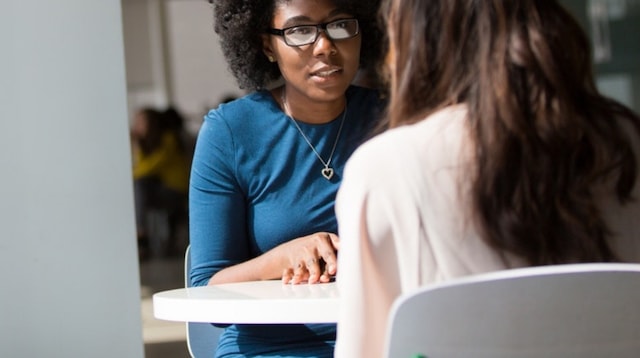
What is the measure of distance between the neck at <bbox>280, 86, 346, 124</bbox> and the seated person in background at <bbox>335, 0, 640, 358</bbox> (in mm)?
1014

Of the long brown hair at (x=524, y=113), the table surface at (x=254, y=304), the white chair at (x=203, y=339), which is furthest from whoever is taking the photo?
the white chair at (x=203, y=339)

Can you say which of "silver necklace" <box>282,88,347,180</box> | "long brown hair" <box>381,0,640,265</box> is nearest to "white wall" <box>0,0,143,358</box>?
"silver necklace" <box>282,88,347,180</box>

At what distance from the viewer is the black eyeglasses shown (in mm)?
2570

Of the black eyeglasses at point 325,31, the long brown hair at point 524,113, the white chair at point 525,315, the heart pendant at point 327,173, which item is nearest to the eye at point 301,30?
the black eyeglasses at point 325,31

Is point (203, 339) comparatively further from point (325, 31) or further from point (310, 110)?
point (325, 31)

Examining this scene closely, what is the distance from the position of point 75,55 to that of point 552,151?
177 centimetres

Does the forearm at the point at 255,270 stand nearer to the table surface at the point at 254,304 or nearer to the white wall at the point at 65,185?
the table surface at the point at 254,304

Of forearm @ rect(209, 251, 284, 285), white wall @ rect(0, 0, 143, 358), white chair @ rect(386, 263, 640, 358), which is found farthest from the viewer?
white wall @ rect(0, 0, 143, 358)

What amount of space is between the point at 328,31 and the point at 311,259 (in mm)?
559

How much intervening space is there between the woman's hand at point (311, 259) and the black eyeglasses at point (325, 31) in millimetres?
475

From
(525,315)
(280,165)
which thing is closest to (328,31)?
(280,165)

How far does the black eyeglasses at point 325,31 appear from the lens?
8.43ft

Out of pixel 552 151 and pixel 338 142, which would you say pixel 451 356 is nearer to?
pixel 552 151

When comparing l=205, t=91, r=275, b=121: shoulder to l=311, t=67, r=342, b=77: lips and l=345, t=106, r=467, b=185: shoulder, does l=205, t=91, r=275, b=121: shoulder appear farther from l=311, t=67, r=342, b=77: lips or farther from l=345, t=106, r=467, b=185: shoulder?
l=345, t=106, r=467, b=185: shoulder
